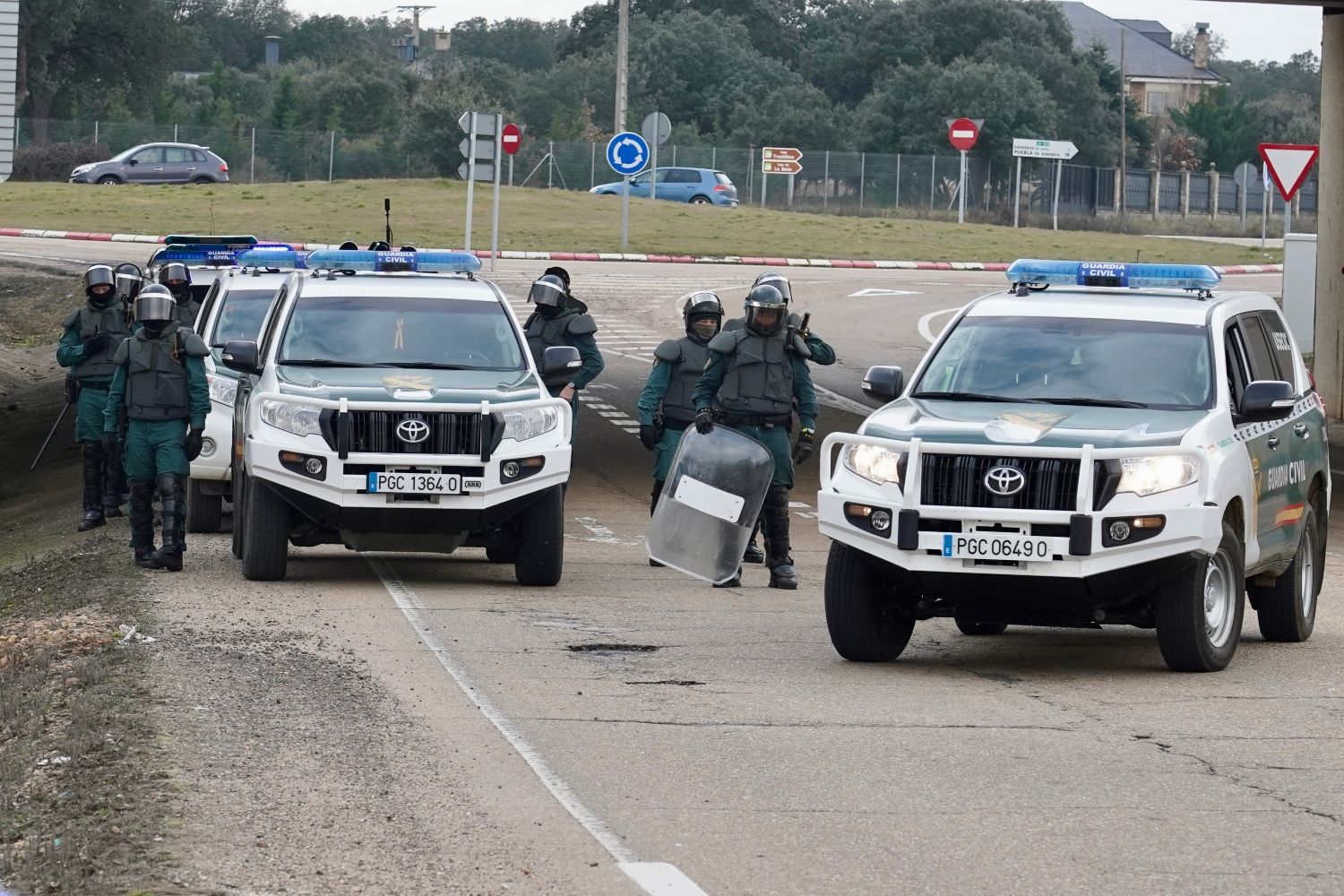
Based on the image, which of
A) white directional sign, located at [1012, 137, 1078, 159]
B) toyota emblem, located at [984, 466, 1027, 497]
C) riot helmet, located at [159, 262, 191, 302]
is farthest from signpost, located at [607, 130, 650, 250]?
toyota emblem, located at [984, 466, 1027, 497]

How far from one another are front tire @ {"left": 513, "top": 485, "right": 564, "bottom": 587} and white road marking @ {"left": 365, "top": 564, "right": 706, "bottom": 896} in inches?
41.8

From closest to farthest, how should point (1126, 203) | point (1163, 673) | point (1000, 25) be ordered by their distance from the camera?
1. point (1163, 673)
2. point (1126, 203)
3. point (1000, 25)

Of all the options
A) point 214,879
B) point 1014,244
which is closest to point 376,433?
point 214,879

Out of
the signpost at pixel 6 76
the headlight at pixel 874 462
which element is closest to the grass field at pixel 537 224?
the signpost at pixel 6 76

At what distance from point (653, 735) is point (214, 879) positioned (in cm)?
264

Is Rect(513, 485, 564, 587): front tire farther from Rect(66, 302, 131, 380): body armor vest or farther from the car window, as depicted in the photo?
Rect(66, 302, 131, 380): body armor vest

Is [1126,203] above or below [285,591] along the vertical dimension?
above

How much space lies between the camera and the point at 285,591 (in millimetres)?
12711

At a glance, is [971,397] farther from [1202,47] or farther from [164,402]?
[1202,47]

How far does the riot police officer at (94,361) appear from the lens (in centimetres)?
1670

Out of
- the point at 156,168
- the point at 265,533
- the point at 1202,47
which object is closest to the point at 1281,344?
the point at 265,533

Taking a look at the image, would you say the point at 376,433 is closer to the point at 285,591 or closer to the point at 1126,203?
the point at 285,591

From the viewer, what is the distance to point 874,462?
392 inches

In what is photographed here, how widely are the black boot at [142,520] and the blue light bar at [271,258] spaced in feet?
11.7
